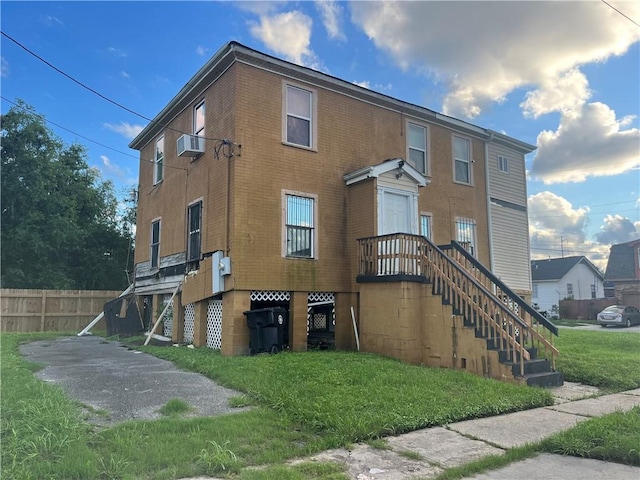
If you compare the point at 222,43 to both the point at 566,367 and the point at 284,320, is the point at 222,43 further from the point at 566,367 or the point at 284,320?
the point at 566,367

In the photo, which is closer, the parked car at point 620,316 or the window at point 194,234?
the window at point 194,234

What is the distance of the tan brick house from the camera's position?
10383 millimetres

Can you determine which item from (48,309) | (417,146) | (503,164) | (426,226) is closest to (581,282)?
(503,164)

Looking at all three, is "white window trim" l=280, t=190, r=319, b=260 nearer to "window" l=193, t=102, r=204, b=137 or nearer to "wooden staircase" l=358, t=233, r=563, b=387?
"wooden staircase" l=358, t=233, r=563, b=387

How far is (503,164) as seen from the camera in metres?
17.0

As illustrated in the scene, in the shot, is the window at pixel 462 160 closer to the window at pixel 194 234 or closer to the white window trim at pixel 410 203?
the white window trim at pixel 410 203

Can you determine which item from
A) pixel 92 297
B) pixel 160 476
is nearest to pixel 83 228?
pixel 92 297

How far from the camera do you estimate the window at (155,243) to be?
15.5 m

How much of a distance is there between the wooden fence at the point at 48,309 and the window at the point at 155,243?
4.51m

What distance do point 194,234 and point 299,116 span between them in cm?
429

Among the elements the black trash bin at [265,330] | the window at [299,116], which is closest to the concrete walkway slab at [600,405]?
the black trash bin at [265,330]

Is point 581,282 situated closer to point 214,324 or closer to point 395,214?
point 395,214

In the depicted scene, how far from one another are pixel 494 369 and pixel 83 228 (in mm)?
23394

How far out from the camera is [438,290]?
9.51 m
